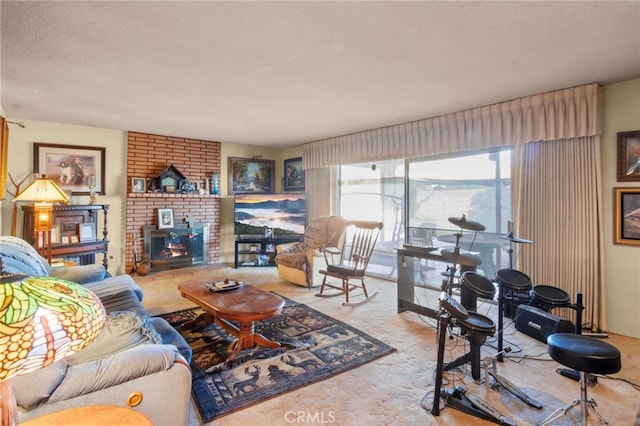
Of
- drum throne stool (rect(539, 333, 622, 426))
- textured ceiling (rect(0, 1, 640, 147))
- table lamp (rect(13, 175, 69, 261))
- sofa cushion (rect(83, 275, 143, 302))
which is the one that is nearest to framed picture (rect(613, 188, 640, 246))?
A: textured ceiling (rect(0, 1, 640, 147))

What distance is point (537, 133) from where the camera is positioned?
132 inches

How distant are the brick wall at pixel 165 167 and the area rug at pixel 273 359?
275 cm

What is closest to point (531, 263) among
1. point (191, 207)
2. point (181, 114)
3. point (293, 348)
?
point (293, 348)

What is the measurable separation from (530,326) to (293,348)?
2057 mm

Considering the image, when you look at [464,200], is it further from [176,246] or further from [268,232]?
[176,246]

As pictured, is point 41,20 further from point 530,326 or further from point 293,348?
point 530,326

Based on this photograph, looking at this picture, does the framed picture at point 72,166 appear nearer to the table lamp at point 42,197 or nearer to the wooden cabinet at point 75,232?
the wooden cabinet at point 75,232

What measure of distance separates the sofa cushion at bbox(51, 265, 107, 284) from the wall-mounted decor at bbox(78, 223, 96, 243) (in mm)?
1659

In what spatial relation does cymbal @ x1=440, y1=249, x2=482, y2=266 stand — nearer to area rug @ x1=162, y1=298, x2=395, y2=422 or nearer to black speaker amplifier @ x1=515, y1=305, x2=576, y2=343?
black speaker amplifier @ x1=515, y1=305, x2=576, y2=343

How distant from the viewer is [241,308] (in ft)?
8.09

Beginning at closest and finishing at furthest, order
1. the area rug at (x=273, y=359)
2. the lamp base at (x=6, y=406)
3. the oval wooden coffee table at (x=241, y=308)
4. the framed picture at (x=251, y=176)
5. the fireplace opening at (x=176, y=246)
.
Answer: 1. the lamp base at (x=6, y=406)
2. the area rug at (x=273, y=359)
3. the oval wooden coffee table at (x=241, y=308)
4. the fireplace opening at (x=176, y=246)
5. the framed picture at (x=251, y=176)

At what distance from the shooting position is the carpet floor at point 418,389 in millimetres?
1858

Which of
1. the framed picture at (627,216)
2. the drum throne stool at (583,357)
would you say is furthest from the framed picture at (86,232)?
the framed picture at (627,216)

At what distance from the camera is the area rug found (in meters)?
2.05
